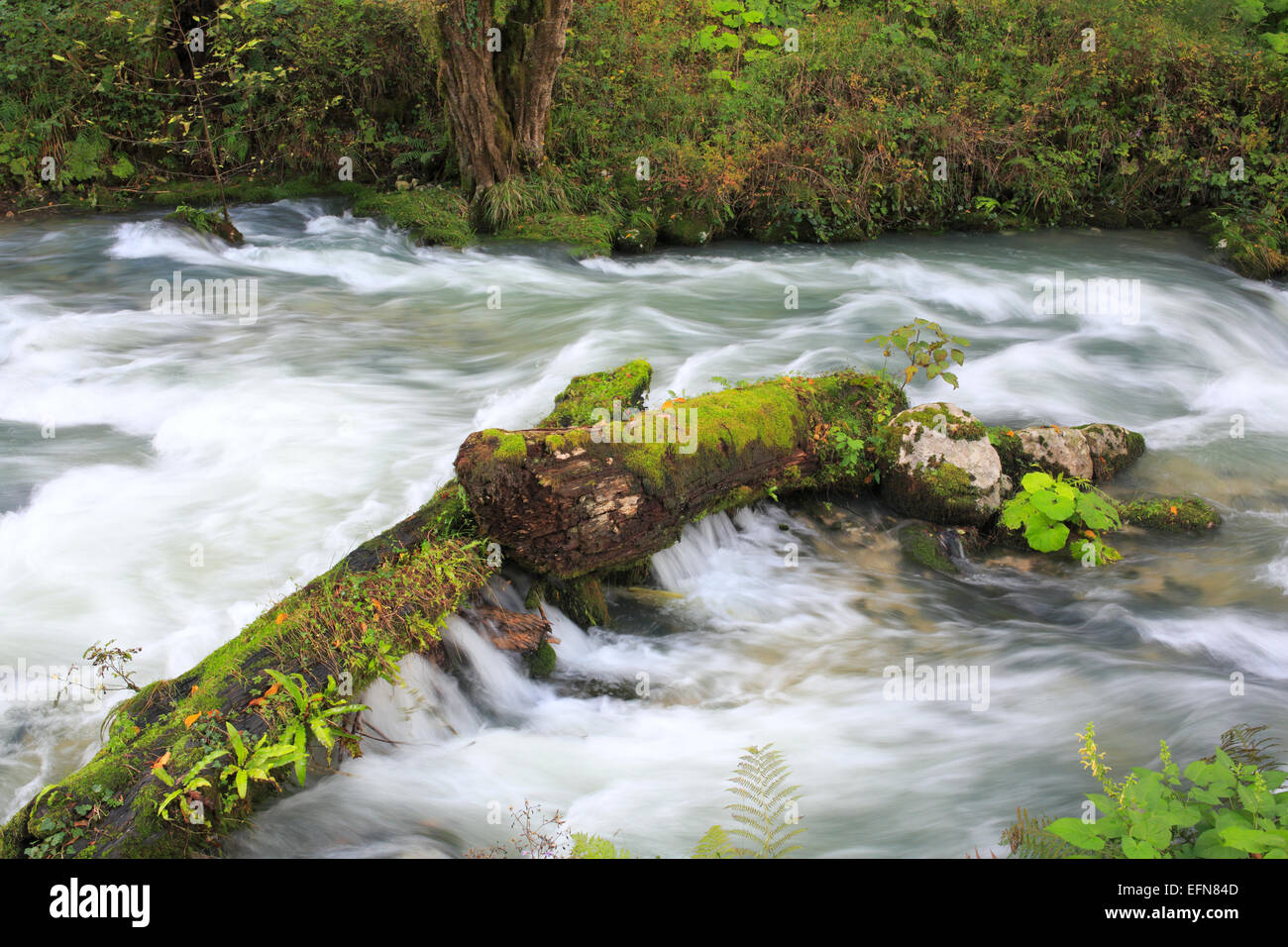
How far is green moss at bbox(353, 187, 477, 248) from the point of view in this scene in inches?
505

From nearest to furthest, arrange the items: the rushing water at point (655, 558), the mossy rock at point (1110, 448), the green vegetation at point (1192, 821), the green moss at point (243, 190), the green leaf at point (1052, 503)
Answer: the green vegetation at point (1192, 821)
the rushing water at point (655, 558)
the green leaf at point (1052, 503)
the mossy rock at point (1110, 448)
the green moss at point (243, 190)

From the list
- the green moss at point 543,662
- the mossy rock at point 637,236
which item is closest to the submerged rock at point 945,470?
the green moss at point 543,662

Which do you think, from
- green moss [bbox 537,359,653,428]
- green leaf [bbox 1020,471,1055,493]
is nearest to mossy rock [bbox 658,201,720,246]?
green moss [bbox 537,359,653,428]

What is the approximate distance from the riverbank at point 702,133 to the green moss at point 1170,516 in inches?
294

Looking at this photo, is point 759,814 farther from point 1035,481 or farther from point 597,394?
point 1035,481

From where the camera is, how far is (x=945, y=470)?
662 centimetres

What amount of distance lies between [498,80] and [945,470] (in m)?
8.90

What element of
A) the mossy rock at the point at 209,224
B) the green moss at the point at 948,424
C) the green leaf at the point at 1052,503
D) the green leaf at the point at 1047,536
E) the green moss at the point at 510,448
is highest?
the mossy rock at the point at 209,224

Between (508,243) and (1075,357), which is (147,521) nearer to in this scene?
(508,243)

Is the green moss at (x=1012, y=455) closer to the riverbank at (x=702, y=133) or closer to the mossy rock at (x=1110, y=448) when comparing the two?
the mossy rock at (x=1110, y=448)

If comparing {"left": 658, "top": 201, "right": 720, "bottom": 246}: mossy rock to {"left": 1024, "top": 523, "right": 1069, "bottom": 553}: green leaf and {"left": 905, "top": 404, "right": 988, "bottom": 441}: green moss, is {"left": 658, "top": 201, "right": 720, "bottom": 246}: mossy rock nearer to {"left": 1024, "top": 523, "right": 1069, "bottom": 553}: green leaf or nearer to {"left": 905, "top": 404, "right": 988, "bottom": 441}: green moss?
{"left": 905, "top": 404, "right": 988, "bottom": 441}: green moss

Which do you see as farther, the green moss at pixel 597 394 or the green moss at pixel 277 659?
the green moss at pixel 597 394

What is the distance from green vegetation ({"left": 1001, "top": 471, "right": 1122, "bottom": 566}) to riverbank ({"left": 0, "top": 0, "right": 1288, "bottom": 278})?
768 cm

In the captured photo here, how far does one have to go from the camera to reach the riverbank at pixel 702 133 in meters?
13.5
